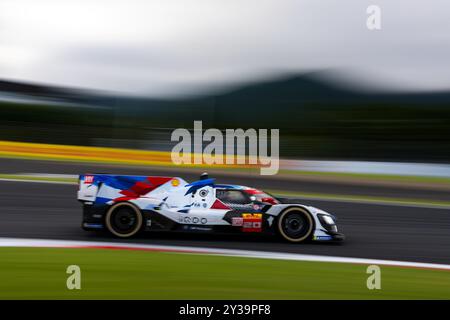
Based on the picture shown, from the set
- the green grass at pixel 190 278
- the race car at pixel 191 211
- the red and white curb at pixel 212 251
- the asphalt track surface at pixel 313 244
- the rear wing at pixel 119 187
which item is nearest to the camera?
the green grass at pixel 190 278

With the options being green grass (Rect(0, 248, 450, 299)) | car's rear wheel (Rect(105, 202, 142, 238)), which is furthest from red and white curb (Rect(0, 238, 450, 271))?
car's rear wheel (Rect(105, 202, 142, 238))

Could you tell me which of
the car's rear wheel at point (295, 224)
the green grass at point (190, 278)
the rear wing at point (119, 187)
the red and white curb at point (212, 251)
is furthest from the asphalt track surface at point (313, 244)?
the green grass at point (190, 278)

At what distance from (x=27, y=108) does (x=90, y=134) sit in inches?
475

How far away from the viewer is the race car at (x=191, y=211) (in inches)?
319

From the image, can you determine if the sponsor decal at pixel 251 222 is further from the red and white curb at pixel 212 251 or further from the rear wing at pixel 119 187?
the rear wing at pixel 119 187

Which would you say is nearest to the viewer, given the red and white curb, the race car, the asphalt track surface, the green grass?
the green grass

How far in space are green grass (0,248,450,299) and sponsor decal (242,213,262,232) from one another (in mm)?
1180

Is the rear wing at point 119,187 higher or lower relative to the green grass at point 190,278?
higher

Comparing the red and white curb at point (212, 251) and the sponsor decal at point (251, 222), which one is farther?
the sponsor decal at point (251, 222)

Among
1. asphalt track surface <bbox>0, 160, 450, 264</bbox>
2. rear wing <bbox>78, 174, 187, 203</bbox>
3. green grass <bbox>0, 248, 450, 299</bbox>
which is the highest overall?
rear wing <bbox>78, 174, 187, 203</bbox>

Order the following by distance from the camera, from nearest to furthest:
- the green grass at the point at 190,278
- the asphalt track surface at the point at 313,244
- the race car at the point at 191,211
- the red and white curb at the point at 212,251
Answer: the green grass at the point at 190,278 → the red and white curb at the point at 212,251 → the asphalt track surface at the point at 313,244 → the race car at the point at 191,211

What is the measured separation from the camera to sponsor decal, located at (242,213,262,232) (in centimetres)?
809

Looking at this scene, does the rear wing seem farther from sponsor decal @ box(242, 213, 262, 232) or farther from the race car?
sponsor decal @ box(242, 213, 262, 232)
